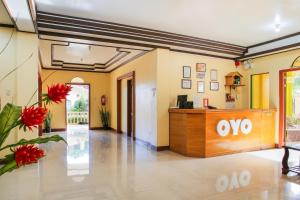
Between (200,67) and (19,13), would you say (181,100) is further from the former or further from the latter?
(19,13)

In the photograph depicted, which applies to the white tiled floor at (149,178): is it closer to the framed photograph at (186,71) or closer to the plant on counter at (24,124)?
the plant on counter at (24,124)

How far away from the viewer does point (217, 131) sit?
5203 millimetres

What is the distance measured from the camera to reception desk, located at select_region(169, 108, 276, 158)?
5105 millimetres

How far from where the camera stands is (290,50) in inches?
228

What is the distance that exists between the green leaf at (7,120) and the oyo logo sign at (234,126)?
15.5 ft

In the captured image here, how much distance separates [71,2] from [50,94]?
324 cm

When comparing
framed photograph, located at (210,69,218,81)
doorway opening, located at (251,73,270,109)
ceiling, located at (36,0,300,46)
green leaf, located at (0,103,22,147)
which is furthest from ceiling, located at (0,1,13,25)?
doorway opening, located at (251,73,270,109)

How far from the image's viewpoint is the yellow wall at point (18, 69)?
14.7 ft

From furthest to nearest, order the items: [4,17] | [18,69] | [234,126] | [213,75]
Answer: [213,75]
[234,126]
[18,69]
[4,17]

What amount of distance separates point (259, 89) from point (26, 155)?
24.1 ft

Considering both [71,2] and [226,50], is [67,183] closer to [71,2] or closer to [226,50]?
[71,2]

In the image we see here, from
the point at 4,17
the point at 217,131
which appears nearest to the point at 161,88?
the point at 217,131

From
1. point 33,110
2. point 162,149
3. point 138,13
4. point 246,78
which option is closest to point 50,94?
point 33,110

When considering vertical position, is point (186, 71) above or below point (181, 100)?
above
